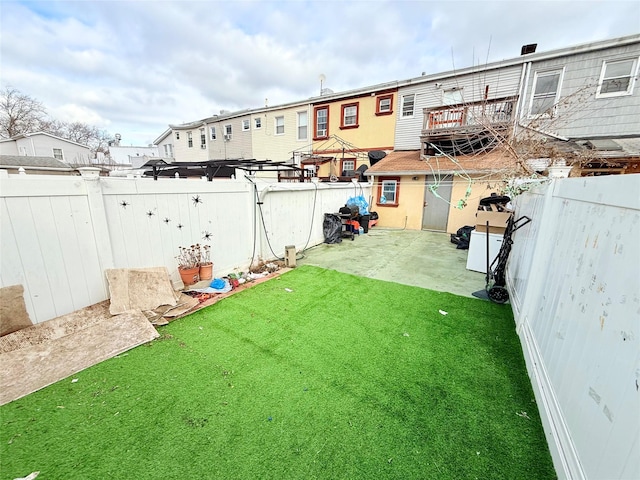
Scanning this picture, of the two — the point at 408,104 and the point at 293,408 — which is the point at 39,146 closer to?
the point at 408,104

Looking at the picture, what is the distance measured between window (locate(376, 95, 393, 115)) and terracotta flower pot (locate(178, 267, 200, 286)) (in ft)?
35.7

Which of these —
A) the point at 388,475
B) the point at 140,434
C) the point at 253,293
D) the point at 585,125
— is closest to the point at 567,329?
the point at 388,475

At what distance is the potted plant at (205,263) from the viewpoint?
456cm

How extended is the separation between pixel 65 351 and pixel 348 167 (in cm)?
1228

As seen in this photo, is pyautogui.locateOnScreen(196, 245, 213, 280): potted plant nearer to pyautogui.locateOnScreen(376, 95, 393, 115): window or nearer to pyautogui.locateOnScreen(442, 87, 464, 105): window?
pyautogui.locateOnScreen(376, 95, 393, 115): window

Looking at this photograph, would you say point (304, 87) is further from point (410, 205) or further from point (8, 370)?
point (8, 370)

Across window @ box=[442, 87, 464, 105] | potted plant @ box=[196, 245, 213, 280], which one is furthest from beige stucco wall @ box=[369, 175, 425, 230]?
potted plant @ box=[196, 245, 213, 280]

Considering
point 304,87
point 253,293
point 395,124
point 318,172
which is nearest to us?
point 253,293

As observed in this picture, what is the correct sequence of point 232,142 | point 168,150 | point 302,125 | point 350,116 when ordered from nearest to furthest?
point 350,116, point 302,125, point 232,142, point 168,150

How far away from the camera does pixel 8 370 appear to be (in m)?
2.50

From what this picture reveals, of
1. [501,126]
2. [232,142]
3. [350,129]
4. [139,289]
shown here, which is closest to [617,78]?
[501,126]

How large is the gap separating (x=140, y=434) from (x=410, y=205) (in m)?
10.6

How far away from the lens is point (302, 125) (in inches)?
562

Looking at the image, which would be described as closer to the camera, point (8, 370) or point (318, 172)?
point (8, 370)
